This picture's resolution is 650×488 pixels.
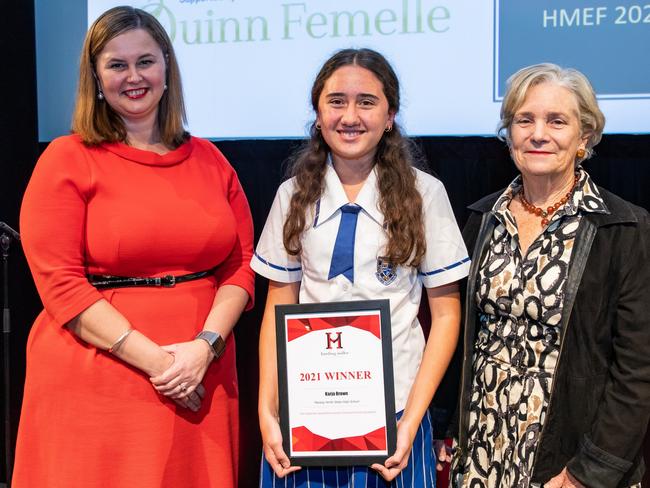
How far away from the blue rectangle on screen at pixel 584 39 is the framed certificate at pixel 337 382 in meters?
1.58

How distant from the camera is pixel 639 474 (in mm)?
1930

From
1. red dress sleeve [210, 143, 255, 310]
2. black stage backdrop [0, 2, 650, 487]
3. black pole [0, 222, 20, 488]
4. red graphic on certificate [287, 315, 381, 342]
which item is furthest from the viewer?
black pole [0, 222, 20, 488]

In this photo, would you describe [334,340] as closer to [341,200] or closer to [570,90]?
[341,200]

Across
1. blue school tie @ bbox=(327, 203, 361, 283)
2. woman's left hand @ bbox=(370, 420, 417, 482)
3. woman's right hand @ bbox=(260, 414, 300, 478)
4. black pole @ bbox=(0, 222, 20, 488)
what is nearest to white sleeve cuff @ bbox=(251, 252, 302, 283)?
blue school tie @ bbox=(327, 203, 361, 283)

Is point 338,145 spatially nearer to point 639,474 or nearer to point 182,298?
point 182,298

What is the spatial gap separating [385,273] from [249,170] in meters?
1.59

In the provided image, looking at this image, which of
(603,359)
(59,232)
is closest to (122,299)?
(59,232)

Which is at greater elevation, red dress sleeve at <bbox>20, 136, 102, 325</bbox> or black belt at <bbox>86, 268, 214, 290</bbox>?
red dress sleeve at <bbox>20, 136, 102, 325</bbox>

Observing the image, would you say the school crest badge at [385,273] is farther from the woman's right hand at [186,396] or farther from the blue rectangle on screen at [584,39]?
the blue rectangle on screen at [584,39]

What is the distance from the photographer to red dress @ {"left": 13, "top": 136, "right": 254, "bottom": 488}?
2.02 metres

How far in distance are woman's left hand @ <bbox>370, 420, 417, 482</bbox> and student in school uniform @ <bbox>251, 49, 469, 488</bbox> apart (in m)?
0.01

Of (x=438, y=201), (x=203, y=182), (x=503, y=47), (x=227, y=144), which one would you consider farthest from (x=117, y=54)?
(x=503, y=47)

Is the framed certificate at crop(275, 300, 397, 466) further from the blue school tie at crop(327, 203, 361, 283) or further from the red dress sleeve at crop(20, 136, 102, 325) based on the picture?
the red dress sleeve at crop(20, 136, 102, 325)

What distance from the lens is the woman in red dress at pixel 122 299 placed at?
2023 millimetres
